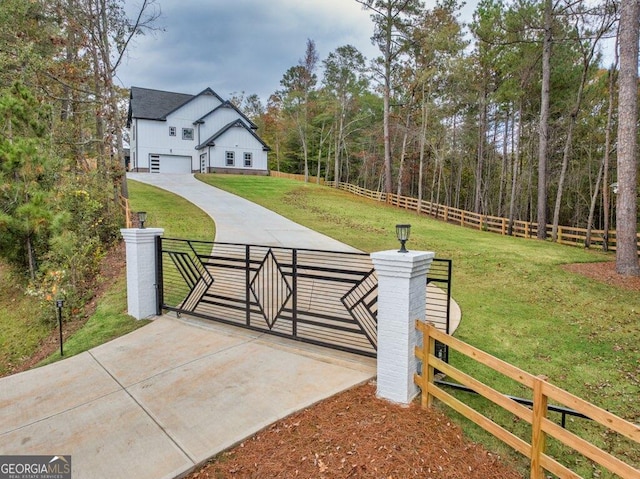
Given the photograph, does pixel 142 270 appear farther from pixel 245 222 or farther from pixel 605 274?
pixel 605 274

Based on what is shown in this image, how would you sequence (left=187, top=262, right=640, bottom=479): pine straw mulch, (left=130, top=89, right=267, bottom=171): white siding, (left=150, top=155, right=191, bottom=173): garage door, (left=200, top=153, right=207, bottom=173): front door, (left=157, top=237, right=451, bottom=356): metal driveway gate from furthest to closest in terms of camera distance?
1. (left=200, top=153, right=207, bottom=173): front door
2. (left=150, top=155, right=191, bottom=173): garage door
3. (left=130, top=89, right=267, bottom=171): white siding
4. (left=157, top=237, right=451, bottom=356): metal driveway gate
5. (left=187, top=262, right=640, bottom=479): pine straw mulch

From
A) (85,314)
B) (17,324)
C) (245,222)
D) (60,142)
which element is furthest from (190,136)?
(85,314)

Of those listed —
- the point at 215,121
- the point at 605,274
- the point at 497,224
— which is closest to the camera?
the point at 605,274

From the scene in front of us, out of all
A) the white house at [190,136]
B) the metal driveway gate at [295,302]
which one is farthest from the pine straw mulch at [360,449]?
the white house at [190,136]

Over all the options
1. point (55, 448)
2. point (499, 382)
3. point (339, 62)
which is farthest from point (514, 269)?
point (339, 62)

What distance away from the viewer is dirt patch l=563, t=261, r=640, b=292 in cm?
775

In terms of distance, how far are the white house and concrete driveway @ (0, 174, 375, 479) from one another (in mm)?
26497

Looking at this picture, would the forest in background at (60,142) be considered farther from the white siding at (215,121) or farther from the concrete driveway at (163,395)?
the white siding at (215,121)

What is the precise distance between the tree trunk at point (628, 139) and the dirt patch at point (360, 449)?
797 cm

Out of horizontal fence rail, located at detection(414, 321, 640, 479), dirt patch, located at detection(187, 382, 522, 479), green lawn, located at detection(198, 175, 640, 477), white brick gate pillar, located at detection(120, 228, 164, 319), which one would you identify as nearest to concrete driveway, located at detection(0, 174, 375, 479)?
dirt patch, located at detection(187, 382, 522, 479)

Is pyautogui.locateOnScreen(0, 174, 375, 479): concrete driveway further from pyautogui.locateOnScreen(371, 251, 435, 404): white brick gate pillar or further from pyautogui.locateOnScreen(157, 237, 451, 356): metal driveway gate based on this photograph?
pyautogui.locateOnScreen(371, 251, 435, 404): white brick gate pillar

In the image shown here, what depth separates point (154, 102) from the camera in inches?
1191

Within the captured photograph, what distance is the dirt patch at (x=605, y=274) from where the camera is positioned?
7.75 metres

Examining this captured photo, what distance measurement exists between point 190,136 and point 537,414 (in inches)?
1261
